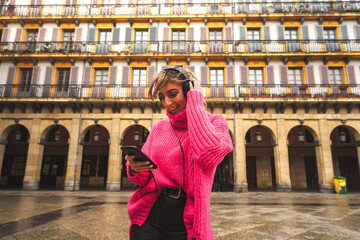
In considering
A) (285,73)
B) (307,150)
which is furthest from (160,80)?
(307,150)

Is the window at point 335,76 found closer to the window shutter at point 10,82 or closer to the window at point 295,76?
the window at point 295,76

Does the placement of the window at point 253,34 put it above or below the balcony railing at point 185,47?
above

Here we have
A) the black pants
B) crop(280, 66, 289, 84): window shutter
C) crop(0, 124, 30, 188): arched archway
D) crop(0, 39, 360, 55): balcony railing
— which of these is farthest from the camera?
crop(0, 124, 30, 188): arched archway

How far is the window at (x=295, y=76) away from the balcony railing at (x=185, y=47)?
1316 mm

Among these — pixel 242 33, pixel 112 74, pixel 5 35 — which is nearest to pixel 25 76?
pixel 5 35

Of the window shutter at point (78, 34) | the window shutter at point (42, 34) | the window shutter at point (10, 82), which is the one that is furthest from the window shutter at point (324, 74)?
the window shutter at point (10, 82)

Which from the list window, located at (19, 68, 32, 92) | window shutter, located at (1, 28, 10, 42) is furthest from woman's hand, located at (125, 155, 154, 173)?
window shutter, located at (1, 28, 10, 42)

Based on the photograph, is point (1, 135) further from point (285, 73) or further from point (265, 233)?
point (285, 73)

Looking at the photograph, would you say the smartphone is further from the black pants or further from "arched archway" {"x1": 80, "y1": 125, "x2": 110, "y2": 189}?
"arched archway" {"x1": 80, "y1": 125, "x2": 110, "y2": 189}

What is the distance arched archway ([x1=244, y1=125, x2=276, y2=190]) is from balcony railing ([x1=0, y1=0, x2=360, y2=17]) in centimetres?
972

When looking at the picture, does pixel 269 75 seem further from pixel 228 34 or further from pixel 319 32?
pixel 319 32

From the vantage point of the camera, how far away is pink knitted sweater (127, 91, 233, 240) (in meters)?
1.19

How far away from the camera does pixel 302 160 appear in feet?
64.0

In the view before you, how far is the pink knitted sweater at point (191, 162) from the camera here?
3.90 feet
